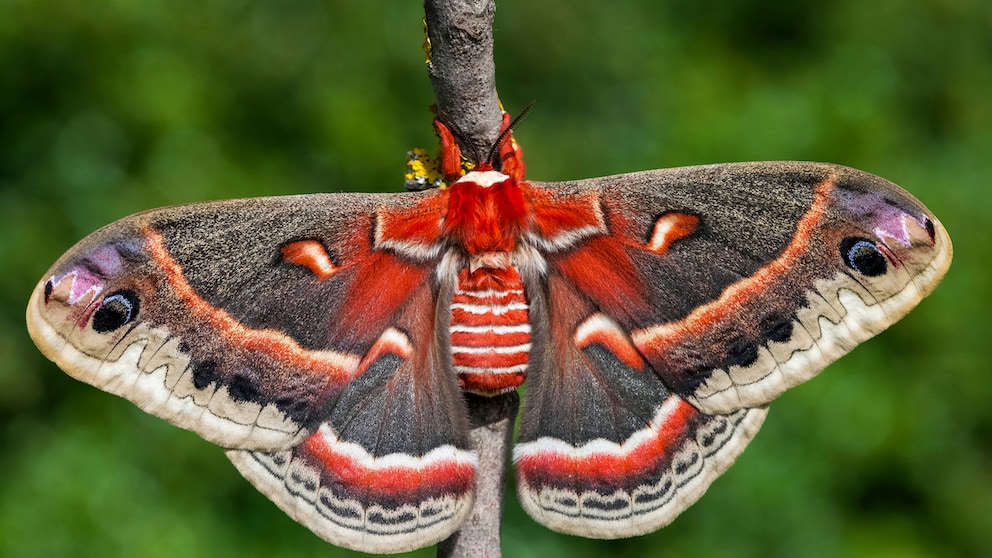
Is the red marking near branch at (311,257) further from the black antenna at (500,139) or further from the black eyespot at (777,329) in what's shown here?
the black eyespot at (777,329)

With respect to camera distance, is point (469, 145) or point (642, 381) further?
point (642, 381)

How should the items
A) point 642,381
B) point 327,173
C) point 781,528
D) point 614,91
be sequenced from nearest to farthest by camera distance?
point 642,381 → point 781,528 → point 327,173 → point 614,91

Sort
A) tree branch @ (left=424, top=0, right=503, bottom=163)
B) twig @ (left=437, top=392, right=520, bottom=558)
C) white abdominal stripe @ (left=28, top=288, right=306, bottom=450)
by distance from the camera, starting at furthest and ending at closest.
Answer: twig @ (left=437, top=392, right=520, bottom=558) → white abdominal stripe @ (left=28, top=288, right=306, bottom=450) → tree branch @ (left=424, top=0, right=503, bottom=163)

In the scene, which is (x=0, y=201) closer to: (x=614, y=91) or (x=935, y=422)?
(x=614, y=91)

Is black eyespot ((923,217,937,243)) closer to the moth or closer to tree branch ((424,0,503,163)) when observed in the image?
the moth

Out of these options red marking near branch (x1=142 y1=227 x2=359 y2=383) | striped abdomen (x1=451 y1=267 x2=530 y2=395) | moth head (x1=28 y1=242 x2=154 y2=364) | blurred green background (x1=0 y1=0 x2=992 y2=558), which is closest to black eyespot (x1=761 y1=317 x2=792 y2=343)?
striped abdomen (x1=451 y1=267 x2=530 y2=395)

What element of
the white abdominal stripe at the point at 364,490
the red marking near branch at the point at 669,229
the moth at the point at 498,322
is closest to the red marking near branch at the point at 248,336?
the moth at the point at 498,322

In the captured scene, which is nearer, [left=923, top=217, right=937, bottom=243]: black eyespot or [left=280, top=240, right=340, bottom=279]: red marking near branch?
[left=923, top=217, right=937, bottom=243]: black eyespot

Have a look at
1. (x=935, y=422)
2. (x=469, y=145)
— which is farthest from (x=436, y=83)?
(x=935, y=422)
